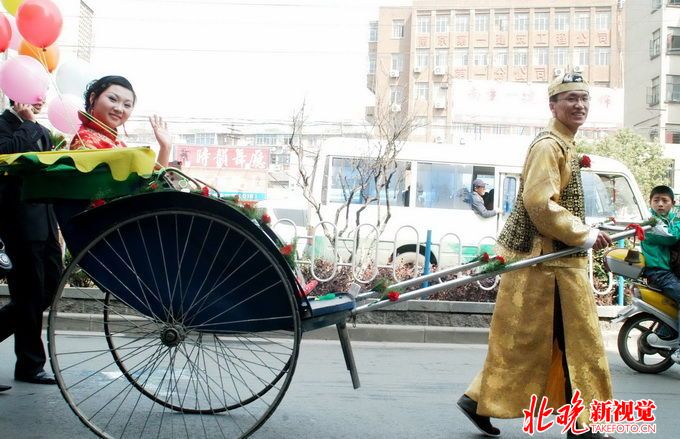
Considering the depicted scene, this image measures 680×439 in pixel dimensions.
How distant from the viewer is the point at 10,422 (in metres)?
3.49

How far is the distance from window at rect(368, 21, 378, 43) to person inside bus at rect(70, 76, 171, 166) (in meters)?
55.1

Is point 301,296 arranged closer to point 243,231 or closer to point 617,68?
point 243,231

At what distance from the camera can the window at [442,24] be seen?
175ft

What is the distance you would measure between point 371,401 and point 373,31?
55.5 metres

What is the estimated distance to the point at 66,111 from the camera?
13.6ft

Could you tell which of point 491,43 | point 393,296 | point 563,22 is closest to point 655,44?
point 563,22

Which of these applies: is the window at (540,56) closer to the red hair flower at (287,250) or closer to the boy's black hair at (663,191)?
the boy's black hair at (663,191)

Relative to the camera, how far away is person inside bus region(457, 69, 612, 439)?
315 cm

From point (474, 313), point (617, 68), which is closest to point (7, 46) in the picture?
point (474, 313)

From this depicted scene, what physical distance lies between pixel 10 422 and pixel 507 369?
100 inches

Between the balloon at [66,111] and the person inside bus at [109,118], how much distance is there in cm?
40

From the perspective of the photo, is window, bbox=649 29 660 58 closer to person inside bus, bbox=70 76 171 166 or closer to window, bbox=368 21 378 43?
window, bbox=368 21 378 43

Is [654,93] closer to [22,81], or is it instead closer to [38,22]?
[38,22]

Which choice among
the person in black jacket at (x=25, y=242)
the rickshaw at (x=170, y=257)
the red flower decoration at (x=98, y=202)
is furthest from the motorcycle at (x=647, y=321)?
the person in black jacket at (x=25, y=242)
